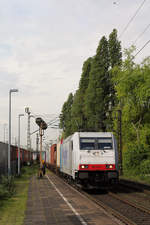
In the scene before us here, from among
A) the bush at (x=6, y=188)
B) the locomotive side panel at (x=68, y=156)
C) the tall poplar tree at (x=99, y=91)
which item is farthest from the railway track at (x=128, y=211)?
the tall poplar tree at (x=99, y=91)

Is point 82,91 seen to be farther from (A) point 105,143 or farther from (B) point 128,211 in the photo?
(B) point 128,211

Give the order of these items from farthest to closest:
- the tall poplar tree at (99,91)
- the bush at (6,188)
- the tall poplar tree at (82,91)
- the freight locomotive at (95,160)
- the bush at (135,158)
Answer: the tall poplar tree at (82,91), the tall poplar tree at (99,91), the bush at (135,158), the freight locomotive at (95,160), the bush at (6,188)

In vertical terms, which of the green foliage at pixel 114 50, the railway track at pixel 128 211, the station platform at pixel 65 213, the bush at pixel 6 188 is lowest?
the railway track at pixel 128 211

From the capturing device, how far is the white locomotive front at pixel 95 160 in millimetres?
17344

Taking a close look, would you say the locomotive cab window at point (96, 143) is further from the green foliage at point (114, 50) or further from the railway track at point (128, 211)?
the green foliage at point (114, 50)

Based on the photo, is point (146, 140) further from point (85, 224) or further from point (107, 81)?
point (85, 224)

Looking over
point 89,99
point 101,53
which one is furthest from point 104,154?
point 101,53

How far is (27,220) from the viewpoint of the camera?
997cm

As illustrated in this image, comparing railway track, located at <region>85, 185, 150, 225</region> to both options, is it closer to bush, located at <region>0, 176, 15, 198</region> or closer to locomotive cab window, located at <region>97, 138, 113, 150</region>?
locomotive cab window, located at <region>97, 138, 113, 150</region>

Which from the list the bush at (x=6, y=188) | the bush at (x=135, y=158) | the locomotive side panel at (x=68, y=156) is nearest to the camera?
the bush at (x=6, y=188)

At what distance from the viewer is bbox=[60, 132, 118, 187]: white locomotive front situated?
17.3 meters

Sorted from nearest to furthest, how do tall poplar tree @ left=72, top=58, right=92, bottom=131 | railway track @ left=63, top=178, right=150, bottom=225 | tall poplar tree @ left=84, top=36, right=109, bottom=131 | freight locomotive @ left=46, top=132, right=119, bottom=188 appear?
1. railway track @ left=63, top=178, right=150, bottom=225
2. freight locomotive @ left=46, top=132, right=119, bottom=188
3. tall poplar tree @ left=84, top=36, right=109, bottom=131
4. tall poplar tree @ left=72, top=58, right=92, bottom=131

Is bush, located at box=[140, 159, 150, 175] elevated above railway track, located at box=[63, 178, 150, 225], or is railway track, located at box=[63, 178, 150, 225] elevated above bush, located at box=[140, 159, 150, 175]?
bush, located at box=[140, 159, 150, 175]

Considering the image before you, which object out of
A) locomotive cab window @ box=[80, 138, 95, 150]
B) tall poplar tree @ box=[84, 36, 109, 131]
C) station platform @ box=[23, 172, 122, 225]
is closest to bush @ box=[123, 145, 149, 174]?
locomotive cab window @ box=[80, 138, 95, 150]
